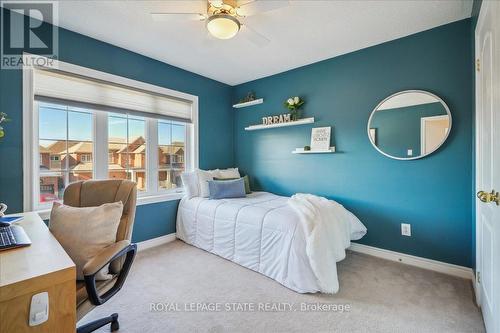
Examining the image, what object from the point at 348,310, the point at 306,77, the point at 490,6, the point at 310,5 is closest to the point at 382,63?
the point at 306,77

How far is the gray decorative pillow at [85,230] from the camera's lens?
53.1 inches

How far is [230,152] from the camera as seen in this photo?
13.9 ft

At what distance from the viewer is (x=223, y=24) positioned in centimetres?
183

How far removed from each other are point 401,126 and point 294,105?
1340 millimetres

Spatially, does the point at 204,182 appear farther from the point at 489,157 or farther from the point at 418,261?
the point at 489,157

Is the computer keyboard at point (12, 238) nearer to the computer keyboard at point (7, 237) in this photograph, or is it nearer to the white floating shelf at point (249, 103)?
the computer keyboard at point (7, 237)

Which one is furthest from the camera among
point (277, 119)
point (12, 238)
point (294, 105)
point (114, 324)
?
point (277, 119)

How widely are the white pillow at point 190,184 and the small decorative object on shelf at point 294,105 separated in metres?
1.67

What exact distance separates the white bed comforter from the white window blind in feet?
4.57

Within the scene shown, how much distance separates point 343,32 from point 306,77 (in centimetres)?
90

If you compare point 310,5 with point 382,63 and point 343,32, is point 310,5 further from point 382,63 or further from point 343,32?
point 382,63

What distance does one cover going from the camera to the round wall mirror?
7.75ft

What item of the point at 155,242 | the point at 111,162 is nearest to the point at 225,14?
the point at 111,162

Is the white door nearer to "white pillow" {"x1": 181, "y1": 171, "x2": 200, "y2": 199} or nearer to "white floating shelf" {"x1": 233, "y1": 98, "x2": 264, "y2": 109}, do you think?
"white floating shelf" {"x1": 233, "y1": 98, "x2": 264, "y2": 109}
